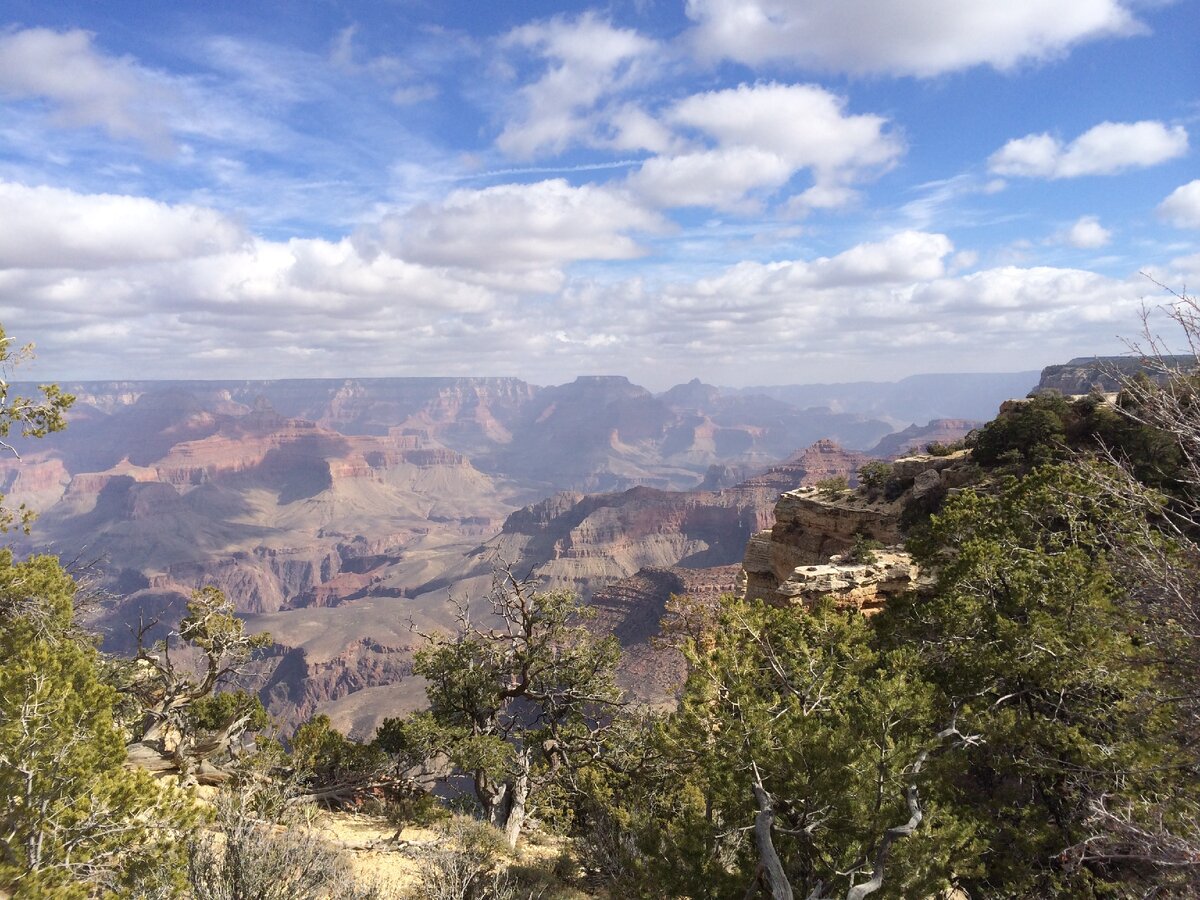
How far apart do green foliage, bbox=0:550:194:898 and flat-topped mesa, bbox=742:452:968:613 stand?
2084 cm

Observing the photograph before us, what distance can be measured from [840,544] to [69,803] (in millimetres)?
37144

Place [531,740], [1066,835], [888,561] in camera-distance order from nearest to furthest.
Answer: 1. [1066,835]
2. [531,740]
3. [888,561]

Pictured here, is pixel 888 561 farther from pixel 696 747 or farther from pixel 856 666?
pixel 696 747

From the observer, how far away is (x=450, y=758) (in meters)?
20.8

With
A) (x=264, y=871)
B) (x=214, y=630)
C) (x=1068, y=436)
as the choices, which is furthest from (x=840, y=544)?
(x=264, y=871)

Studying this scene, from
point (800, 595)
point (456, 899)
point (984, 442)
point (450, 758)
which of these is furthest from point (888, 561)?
point (456, 899)

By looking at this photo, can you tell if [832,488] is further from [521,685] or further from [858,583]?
[521,685]

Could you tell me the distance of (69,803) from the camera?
30.5ft

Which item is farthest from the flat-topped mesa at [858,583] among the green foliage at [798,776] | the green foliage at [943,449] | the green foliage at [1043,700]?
the green foliage at [943,449]

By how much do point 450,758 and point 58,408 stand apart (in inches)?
627

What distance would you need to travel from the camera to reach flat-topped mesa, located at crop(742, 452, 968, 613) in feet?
81.1

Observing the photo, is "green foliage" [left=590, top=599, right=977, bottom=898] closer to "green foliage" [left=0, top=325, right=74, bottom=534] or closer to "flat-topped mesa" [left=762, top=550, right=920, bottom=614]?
"flat-topped mesa" [left=762, top=550, right=920, bottom=614]

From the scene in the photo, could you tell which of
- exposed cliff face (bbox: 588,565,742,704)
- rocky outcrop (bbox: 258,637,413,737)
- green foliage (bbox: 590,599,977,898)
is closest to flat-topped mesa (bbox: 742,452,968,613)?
green foliage (bbox: 590,599,977,898)

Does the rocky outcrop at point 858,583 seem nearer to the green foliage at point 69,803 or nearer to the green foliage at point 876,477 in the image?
the green foliage at point 876,477
